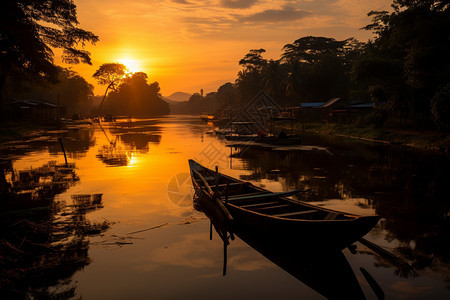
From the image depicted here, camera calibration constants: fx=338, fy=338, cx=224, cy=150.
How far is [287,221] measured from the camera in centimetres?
766

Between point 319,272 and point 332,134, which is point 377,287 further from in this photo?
point 332,134

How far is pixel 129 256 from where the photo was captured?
28.0 ft

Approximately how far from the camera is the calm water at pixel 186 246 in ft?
23.1

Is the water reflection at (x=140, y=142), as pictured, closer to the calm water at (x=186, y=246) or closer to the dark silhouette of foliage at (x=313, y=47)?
the calm water at (x=186, y=246)

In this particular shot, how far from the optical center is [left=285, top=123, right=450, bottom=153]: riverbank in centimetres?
2823

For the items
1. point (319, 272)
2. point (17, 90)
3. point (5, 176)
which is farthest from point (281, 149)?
point (17, 90)

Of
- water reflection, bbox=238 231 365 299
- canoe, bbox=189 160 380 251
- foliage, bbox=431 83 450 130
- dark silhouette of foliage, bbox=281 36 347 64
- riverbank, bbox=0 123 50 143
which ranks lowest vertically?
water reflection, bbox=238 231 365 299

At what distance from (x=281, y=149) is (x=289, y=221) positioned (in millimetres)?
24035

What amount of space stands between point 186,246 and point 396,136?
31532mm

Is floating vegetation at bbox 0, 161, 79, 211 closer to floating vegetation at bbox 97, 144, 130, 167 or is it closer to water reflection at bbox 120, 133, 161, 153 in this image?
floating vegetation at bbox 97, 144, 130, 167

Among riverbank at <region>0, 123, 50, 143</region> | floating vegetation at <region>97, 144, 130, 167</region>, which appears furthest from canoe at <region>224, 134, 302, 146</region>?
riverbank at <region>0, 123, 50, 143</region>

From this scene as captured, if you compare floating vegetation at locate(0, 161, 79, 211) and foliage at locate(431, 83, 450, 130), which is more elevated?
foliage at locate(431, 83, 450, 130)

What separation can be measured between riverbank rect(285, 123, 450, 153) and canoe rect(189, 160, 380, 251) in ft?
74.4

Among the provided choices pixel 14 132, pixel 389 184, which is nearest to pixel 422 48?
pixel 389 184
